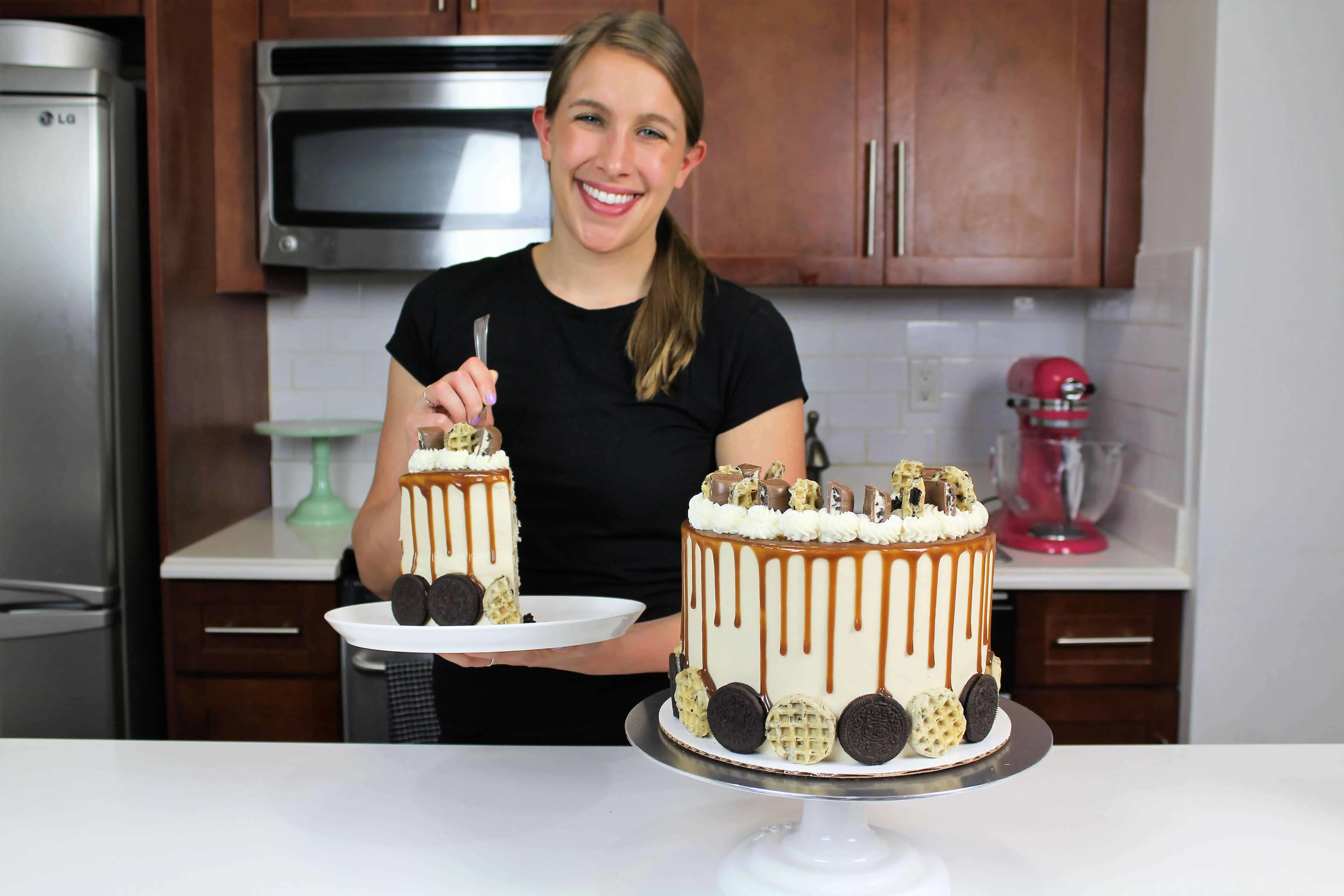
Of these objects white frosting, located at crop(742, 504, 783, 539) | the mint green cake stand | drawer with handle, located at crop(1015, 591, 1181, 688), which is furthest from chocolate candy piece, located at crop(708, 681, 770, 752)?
the mint green cake stand

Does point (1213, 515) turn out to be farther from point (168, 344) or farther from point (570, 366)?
point (168, 344)

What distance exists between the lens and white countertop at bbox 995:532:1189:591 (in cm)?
227

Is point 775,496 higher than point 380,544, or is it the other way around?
point 775,496

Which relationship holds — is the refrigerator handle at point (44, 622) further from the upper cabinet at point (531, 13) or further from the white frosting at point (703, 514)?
the white frosting at point (703, 514)

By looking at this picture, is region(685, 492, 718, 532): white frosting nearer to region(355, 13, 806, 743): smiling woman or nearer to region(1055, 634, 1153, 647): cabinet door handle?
region(355, 13, 806, 743): smiling woman

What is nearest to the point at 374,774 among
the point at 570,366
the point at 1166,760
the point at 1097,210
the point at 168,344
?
the point at 570,366

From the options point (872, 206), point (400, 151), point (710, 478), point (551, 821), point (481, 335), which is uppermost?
point (400, 151)

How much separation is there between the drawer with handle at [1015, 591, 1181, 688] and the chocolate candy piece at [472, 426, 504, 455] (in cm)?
142

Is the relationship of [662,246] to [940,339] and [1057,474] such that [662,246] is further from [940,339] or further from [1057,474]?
[940,339]

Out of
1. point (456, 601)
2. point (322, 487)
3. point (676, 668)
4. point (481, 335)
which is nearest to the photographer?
point (676, 668)

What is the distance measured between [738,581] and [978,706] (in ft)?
0.71

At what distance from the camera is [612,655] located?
1.26 metres

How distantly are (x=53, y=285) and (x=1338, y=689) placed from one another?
8.52ft

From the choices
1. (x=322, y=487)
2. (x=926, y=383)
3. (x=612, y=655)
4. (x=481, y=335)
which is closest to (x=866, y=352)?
(x=926, y=383)
